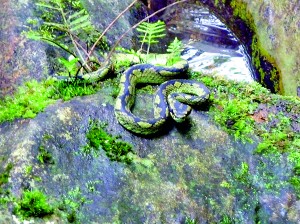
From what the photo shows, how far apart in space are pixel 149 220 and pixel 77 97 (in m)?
2.19

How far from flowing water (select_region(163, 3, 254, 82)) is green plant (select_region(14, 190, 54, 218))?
614 cm

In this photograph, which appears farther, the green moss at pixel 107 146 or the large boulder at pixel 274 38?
the large boulder at pixel 274 38

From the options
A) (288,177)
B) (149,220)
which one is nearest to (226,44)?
(288,177)

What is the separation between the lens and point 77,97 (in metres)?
5.71

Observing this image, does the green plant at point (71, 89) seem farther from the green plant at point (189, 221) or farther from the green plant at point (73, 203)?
the green plant at point (189, 221)

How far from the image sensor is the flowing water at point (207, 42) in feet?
33.2

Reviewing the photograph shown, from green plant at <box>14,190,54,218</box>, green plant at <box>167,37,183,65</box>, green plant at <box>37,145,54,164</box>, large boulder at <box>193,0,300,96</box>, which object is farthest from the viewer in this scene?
large boulder at <box>193,0,300,96</box>

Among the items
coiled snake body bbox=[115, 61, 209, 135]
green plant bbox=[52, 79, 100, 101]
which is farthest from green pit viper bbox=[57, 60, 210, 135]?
green plant bbox=[52, 79, 100, 101]

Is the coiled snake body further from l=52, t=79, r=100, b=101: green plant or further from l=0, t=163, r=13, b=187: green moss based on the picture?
l=0, t=163, r=13, b=187: green moss

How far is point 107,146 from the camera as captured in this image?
5.12 metres

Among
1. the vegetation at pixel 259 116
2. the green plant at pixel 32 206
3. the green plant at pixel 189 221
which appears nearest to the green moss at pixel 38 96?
the green plant at pixel 32 206

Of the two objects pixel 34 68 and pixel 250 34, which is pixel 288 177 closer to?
pixel 34 68

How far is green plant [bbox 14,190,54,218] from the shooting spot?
4100 mm

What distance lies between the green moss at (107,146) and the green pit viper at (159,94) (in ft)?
0.99
